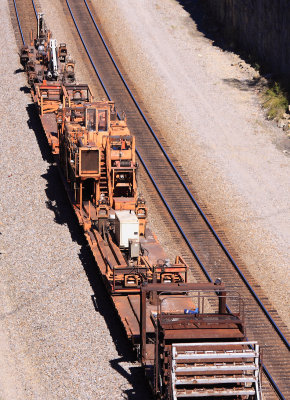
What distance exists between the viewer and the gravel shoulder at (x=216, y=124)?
32.9 m

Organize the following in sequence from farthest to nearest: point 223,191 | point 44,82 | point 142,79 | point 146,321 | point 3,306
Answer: point 142,79 < point 44,82 < point 223,191 < point 3,306 < point 146,321

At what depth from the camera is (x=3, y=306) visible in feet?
90.1

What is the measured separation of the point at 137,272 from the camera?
26.3 metres

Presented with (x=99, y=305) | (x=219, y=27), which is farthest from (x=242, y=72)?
(x=99, y=305)

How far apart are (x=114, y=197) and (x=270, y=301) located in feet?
21.3

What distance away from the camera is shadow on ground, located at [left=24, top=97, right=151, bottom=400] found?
23844 millimetres

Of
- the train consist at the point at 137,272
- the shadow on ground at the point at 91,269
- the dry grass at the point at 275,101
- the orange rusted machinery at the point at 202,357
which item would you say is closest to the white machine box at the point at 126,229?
the train consist at the point at 137,272

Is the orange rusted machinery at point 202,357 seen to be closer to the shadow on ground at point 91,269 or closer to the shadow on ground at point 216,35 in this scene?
the shadow on ground at point 91,269

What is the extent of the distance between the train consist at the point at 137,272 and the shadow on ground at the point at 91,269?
0.71m

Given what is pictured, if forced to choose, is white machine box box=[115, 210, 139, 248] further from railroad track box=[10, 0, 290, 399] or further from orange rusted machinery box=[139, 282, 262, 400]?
orange rusted machinery box=[139, 282, 262, 400]

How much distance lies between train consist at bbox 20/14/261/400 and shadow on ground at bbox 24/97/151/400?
71cm

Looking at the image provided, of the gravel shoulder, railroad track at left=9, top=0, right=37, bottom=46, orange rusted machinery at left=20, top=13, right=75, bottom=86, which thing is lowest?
the gravel shoulder

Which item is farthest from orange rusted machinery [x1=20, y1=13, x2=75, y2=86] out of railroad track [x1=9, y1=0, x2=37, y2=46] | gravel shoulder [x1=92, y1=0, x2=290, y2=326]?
gravel shoulder [x1=92, y1=0, x2=290, y2=326]

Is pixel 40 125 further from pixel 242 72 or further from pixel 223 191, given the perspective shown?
pixel 242 72
